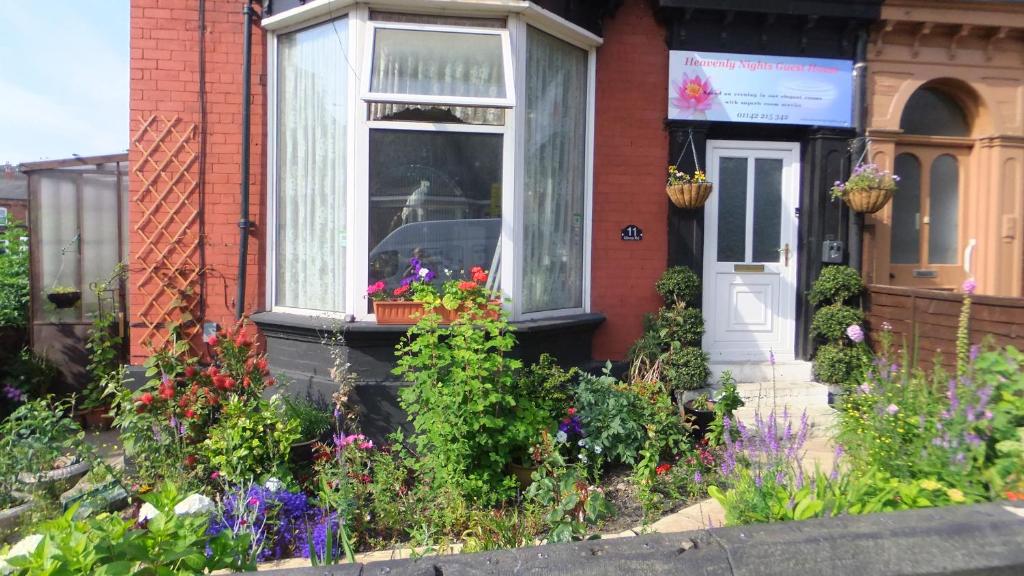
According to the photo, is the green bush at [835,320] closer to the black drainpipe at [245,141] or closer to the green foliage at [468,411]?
the green foliage at [468,411]

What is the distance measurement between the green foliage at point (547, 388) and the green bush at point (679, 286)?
1636mm

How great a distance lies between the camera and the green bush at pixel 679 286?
19.0 feet

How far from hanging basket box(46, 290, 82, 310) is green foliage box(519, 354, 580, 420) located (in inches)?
170

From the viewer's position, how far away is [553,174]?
557cm

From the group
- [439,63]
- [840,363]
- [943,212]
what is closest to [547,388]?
[439,63]

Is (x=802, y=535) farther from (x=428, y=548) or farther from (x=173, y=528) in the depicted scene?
(x=173, y=528)

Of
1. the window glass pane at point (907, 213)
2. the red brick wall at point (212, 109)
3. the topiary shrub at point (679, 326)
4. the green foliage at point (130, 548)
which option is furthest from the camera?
the window glass pane at point (907, 213)

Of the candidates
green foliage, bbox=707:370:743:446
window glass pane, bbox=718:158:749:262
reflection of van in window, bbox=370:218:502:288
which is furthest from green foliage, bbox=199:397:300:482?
window glass pane, bbox=718:158:749:262

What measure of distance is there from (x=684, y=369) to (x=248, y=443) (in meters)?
3.51

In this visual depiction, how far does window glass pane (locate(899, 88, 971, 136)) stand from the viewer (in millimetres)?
6461

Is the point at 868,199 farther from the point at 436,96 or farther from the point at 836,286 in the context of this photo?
the point at 436,96

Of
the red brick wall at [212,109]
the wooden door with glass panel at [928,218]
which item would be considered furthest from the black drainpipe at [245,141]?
the wooden door with glass panel at [928,218]

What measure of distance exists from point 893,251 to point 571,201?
3.33m

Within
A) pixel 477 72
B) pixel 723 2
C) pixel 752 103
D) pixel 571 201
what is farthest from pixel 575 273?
pixel 723 2
